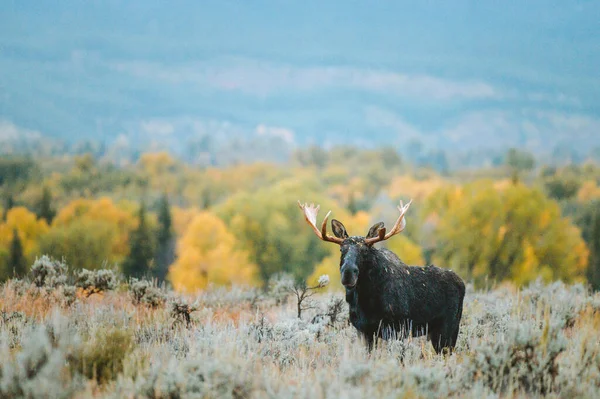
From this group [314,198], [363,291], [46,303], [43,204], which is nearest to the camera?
[363,291]

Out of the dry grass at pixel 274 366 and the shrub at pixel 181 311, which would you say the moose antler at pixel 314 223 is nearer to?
the dry grass at pixel 274 366

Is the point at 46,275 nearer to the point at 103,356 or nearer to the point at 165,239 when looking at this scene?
the point at 103,356

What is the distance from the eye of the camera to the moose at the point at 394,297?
6492 millimetres

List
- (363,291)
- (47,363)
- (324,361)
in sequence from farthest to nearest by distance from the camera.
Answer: (363,291) → (324,361) → (47,363)

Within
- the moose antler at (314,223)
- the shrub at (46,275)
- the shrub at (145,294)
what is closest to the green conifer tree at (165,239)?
the shrub at (46,275)

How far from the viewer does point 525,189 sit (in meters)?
42.6

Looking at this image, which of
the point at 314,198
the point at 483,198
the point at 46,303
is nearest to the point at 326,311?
the point at 46,303

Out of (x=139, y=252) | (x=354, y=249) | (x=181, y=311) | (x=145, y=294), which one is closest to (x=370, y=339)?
(x=354, y=249)

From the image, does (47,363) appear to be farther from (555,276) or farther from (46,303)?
(555,276)

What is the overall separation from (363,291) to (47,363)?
140 inches

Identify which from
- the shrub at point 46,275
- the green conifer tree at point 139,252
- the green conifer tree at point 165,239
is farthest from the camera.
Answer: the green conifer tree at point 165,239

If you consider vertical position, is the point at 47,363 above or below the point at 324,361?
above

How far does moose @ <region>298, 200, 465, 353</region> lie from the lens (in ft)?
21.3

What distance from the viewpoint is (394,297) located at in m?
6.55
